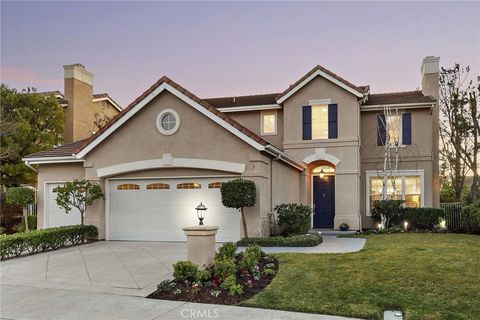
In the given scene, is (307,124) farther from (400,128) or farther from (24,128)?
(24,128)

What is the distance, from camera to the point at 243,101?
71.8ft

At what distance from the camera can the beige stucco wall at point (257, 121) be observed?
20.2 m

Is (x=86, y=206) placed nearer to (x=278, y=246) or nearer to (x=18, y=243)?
(x=18, y=243)

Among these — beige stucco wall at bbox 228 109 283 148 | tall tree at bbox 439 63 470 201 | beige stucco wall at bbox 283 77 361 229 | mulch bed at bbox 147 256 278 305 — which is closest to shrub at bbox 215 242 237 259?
mulch bed at bbox 147 256 278 305

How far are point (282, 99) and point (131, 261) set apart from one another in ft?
36.7

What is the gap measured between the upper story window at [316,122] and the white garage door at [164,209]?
6.51 meters

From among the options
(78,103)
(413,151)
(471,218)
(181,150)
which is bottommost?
(471,218)

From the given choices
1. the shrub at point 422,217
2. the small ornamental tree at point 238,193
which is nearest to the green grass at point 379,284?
the small ornamental tree at point 238,193

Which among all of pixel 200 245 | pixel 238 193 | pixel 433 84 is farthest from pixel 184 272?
pixel 433 84

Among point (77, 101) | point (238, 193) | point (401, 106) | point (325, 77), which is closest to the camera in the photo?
point (238, 193)

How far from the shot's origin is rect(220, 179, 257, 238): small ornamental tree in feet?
42.2

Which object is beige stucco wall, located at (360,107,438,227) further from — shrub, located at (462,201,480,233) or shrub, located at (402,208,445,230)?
shrub, located at (462,201,480,233)

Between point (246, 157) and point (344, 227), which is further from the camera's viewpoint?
point (344, 227)

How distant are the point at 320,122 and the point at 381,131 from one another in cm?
307
